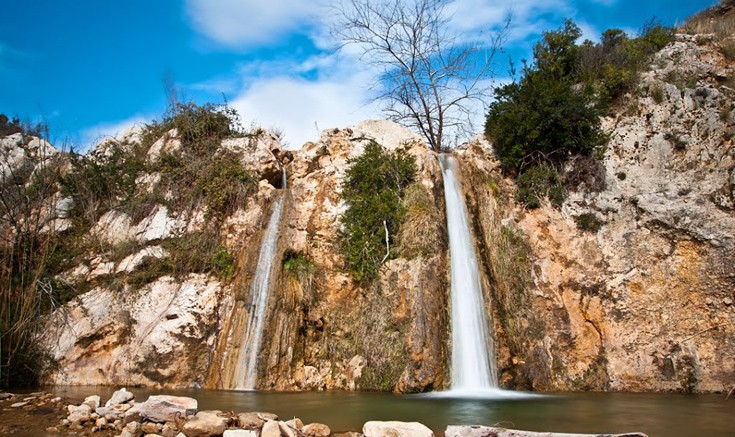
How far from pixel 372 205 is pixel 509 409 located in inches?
294

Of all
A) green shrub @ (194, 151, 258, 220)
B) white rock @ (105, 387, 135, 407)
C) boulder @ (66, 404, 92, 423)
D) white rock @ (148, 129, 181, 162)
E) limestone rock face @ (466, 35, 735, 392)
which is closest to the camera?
boulder @ (66, 404, 92, 423)

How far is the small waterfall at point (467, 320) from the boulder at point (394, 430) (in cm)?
512

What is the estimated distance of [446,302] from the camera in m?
12.1

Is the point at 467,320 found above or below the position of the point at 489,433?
above

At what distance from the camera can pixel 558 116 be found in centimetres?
1468

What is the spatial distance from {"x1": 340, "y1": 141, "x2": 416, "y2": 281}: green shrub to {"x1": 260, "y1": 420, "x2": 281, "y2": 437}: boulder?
286 inches

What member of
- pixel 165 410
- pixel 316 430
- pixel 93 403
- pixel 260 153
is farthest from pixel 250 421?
pixel 260 153

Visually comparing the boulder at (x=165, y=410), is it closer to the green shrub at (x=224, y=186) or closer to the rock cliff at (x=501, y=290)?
the rock cliff at (x=501, y=290)

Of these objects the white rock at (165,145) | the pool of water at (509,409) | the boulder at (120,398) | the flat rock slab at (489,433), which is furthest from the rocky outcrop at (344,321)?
the white rock at (165,145)

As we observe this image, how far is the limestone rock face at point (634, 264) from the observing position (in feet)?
37.3

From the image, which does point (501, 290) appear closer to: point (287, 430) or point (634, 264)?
point (634, 264)

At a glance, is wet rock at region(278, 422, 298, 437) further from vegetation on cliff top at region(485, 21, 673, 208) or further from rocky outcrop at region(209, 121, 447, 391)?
vegetation on cliff top at region(485, 21, 673, 208)

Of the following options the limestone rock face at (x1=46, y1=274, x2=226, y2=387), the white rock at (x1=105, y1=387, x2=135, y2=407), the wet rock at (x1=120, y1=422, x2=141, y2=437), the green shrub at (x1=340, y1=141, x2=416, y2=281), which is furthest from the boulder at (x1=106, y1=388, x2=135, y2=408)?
the green shrub at (x1=340, y1=141, x2=416, y2=281)

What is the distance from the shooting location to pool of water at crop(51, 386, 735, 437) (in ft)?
22.3
